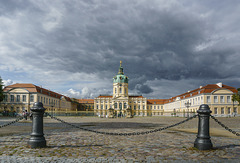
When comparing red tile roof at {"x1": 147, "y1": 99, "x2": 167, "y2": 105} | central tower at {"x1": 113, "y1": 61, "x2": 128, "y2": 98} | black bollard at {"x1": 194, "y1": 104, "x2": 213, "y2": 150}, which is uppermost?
central tower at {"x1": 113, "y1": 61, "x2": 128, "y2": 98}

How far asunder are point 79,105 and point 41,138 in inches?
4899

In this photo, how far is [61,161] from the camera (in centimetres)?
488

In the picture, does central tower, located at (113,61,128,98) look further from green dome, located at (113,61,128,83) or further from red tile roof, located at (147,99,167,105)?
red tile roof, located at (147,99,167,105)

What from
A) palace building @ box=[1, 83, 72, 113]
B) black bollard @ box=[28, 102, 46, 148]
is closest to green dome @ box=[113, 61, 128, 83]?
palace building @ box=[1, 83, 72, 113]

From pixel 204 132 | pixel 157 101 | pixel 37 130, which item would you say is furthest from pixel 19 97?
pixel 157 101

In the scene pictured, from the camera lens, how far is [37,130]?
6523 millimetres

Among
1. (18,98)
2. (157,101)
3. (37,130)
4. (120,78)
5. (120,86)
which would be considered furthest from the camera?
(157,101)

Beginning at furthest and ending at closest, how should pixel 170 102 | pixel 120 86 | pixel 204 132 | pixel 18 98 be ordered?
pixel 120 86 → pixel 170 102 → pixel 18 98 → pixel 204 132

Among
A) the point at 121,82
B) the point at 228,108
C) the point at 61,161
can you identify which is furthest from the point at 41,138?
the point at 121,82

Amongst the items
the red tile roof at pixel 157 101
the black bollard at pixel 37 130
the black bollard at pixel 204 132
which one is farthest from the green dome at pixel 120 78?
the black bollard at pixel 204 132

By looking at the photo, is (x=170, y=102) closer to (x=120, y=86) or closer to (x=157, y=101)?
(x=157, y=101)

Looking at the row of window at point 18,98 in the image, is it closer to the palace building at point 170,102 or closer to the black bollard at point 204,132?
the palace building at point 170,102

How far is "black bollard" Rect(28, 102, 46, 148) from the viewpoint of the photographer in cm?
639

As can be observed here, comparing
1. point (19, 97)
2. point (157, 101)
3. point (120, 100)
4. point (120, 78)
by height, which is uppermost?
point (120, 78)
